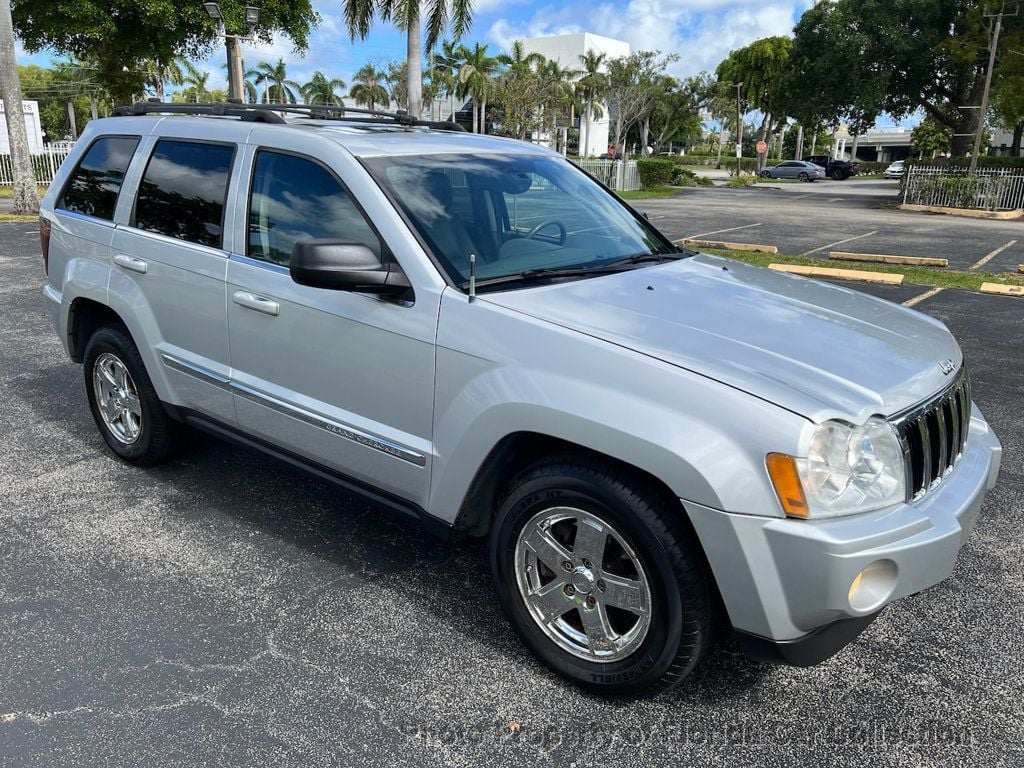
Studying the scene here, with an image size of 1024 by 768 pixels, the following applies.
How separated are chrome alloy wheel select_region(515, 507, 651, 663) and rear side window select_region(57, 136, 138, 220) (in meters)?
3.08

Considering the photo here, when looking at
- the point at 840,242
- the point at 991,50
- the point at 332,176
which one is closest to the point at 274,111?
the point at 332,176

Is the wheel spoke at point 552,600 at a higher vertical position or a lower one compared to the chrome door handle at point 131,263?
lower

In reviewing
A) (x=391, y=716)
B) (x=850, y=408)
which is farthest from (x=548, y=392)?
(x=391, y=716)

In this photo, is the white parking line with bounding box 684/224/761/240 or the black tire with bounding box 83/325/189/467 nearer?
the black tire with bounding box 83/325/189/467

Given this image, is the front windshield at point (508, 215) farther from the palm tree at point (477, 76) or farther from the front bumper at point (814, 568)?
the palm tree at point (477, 76)

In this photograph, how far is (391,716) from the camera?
2693 millimetres

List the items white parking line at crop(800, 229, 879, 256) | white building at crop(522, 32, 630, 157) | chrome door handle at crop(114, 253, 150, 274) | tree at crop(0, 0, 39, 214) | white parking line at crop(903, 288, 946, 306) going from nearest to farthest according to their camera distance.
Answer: chrome door handle at crop(114, 253, 150, 274)
white parking line at crop(903, 288, 946, 306)
white parking line at crop(800, 229, 879, 256)
tree at crop(0, 0, 39, 214)
white building at crop(522, 32, 630, 157)

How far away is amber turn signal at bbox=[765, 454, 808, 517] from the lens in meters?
Result: 2.25

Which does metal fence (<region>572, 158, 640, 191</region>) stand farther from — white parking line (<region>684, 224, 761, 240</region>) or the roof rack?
the roof rack

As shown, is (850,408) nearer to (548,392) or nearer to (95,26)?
(548,392)

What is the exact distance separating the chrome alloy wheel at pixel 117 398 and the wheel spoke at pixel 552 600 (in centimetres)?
272

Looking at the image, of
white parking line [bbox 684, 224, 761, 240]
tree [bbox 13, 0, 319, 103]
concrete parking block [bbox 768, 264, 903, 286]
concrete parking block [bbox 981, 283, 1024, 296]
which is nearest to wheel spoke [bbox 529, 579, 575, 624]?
concrete parking block [bbox 768, 264, 903, 286]

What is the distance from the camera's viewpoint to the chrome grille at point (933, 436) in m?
2.50

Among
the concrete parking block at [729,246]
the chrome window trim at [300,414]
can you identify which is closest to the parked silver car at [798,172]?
the concrete parking block at [729,246]
